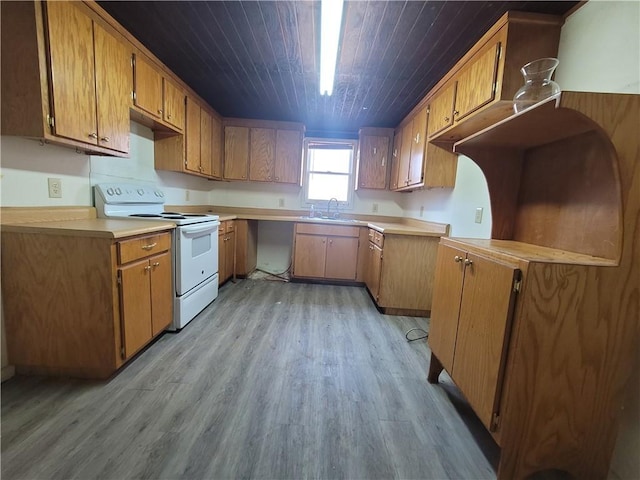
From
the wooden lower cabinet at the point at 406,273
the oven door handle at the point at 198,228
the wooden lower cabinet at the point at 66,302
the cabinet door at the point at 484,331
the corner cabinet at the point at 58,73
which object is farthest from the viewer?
the wooden lower cabinet at the point at 406,273

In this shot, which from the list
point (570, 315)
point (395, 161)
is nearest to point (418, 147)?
point (395, 161)

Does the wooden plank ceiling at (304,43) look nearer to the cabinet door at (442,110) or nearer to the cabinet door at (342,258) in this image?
the cabinet door at (442,110)

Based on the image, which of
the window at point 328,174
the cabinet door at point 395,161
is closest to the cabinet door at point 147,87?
the window at point 328,174

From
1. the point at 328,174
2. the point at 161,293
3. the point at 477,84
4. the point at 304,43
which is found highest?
the point at 304,43

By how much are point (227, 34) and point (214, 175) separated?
1.97m

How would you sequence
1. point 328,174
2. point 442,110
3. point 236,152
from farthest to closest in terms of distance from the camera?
point 328,174, point 236,152, point 442,110

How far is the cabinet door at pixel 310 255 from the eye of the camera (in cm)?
360

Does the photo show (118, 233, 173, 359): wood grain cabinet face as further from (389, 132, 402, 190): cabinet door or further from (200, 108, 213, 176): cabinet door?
(389, 132, 402, 190): cabinet door

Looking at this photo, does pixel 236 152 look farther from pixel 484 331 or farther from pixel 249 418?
pixel 484 331

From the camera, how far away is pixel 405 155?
3.28 m

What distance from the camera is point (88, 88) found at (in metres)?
1.63

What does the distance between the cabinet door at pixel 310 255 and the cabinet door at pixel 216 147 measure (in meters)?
1.43

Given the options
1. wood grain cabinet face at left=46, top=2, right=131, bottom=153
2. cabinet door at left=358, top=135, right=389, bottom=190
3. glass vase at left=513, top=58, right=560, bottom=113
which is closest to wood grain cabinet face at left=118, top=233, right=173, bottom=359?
wood grain cabinet face at left=46, top=2, right=131, bottom=153

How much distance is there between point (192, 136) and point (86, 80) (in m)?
1.39
